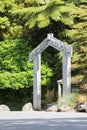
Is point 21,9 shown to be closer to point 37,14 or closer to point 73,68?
point 37,14

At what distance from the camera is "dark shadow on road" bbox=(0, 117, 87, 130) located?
409 inches

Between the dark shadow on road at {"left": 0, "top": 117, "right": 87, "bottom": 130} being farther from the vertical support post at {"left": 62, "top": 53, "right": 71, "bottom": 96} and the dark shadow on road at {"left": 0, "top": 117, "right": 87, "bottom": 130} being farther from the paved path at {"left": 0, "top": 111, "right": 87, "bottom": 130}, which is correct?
the vertical support post at {"left": 62, "top": 53, "right": 71, "bottom": 96}

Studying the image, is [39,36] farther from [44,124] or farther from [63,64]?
[44,124]

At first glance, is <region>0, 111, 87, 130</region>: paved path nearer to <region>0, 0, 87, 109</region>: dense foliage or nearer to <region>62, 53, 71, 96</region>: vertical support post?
<region>62, 53, 71, 96</region>: vertical support post

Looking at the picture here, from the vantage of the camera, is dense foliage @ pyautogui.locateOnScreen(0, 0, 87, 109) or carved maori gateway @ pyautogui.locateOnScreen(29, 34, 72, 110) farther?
dense foliage @ pyautogui.locateOnScreen(0, 0, 87, 109)

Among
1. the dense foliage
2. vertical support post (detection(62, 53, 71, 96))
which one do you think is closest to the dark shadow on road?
vertical support post (detection(62, 53, 71, 96))

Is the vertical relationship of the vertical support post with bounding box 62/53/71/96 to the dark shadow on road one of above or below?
below

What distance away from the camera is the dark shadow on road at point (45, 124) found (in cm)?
1040

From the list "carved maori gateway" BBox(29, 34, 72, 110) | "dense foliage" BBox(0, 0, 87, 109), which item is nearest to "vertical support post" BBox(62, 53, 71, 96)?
"carved maori gateway" BBox(29, 34, 72, 110)

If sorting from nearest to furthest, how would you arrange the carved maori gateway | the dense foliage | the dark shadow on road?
the dark shadow on road
the carved maori gateway
the dense foliage

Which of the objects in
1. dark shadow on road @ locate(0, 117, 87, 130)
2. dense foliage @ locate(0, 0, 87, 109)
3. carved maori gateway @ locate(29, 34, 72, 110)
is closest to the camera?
dark shadow on road @ locate(0, 117, 87, 130)

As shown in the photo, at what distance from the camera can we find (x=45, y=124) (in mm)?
11109

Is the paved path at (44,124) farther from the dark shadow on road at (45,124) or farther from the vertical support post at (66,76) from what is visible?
the vertical support post at (66,76)

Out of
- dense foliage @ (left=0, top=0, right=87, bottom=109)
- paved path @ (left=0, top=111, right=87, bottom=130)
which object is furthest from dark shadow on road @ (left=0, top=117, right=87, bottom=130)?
dense foliage @ (left=0, top=0, right=87, bottom=109)
